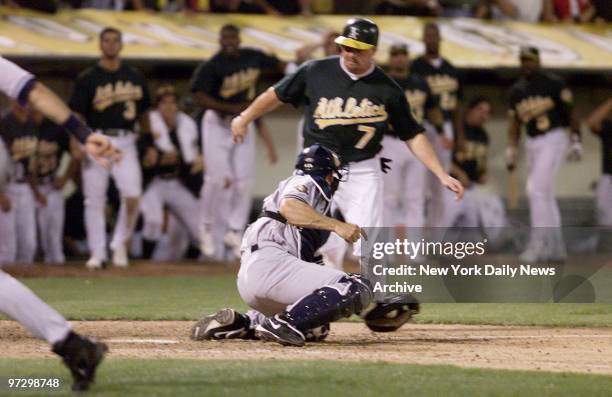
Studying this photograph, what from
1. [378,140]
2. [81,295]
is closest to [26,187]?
[81,295]

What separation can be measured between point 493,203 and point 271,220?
28.3 ft

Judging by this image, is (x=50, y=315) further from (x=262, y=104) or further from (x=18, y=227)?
(x=18, y=227)

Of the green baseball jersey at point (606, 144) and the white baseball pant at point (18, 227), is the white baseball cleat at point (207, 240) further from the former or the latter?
the green baseball jersey at point (606, 144)

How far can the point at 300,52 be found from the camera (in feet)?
45.6

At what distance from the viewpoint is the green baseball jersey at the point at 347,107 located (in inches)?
349

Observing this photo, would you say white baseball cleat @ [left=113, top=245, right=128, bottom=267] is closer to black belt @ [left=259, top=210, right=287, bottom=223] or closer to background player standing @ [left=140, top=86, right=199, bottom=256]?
background player standing @ [left=140, top=86, right=199, bottom=256]

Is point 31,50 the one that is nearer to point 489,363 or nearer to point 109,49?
point 109,49

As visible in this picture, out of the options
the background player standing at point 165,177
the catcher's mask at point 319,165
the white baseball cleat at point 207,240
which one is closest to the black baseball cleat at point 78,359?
the catcher's mask at point 319,165

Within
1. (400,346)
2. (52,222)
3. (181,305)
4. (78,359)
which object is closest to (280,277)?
(400,346)

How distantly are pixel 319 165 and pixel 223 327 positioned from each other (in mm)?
1117

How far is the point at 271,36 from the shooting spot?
51.3 feet

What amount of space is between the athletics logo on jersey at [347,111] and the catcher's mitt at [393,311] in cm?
124

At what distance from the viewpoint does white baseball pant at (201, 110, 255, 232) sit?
13.8 metres

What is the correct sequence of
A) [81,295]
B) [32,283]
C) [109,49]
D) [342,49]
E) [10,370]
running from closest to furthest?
[10,370]
[342,49]
[81,295]
[32,283]
[109,49]
